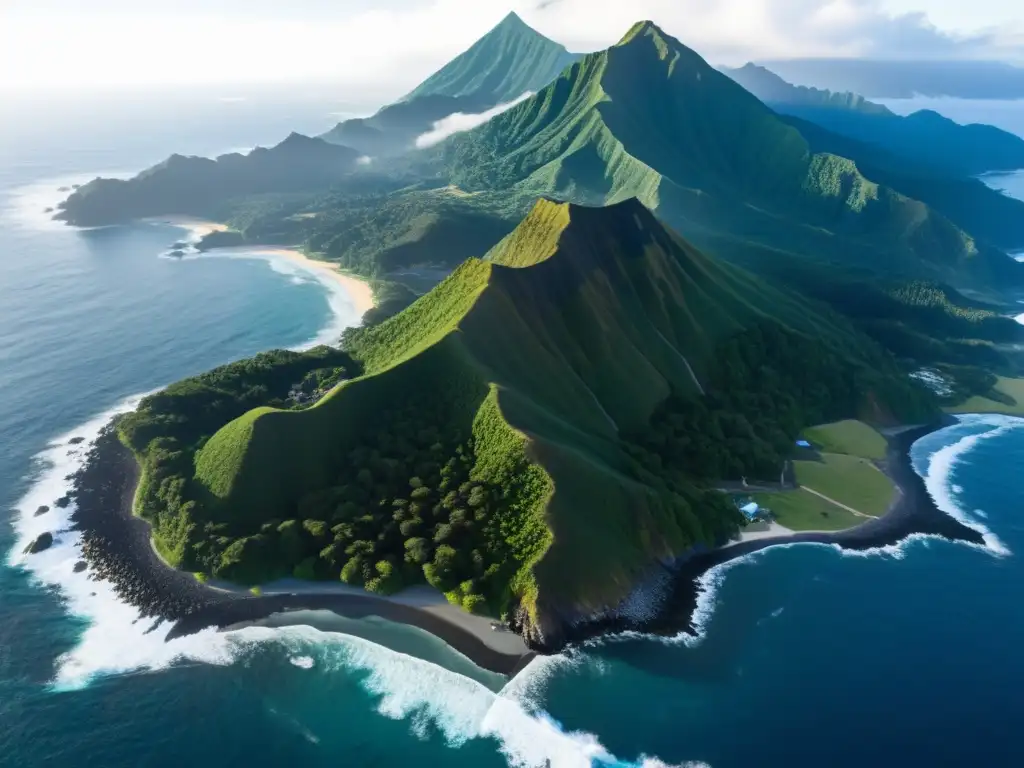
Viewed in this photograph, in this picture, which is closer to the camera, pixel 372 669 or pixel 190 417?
pixel 372 669

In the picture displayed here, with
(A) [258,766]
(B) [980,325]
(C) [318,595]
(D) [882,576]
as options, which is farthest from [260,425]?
(B) [980,325]

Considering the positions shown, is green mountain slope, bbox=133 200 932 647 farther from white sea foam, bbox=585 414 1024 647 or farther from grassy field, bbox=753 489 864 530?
grassy field, bbox=753 489 864 530

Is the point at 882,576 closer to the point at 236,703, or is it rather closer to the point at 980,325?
the point at 236,703

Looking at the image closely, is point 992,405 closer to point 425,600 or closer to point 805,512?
point 805,512

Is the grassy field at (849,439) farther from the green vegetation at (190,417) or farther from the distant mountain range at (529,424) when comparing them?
the green vegetation at (190,417)

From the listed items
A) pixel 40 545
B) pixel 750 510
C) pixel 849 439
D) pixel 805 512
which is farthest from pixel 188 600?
pixel 849 439
